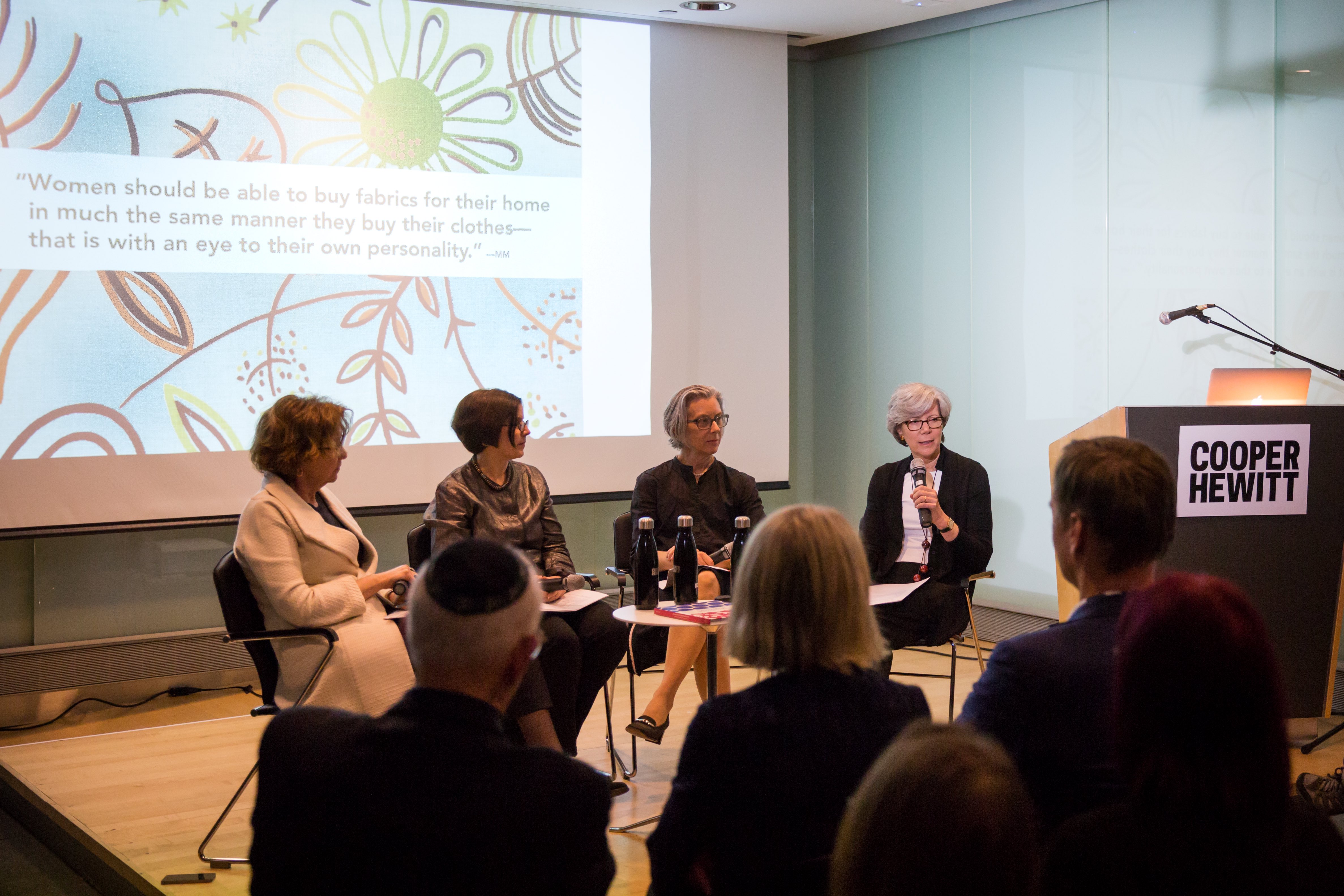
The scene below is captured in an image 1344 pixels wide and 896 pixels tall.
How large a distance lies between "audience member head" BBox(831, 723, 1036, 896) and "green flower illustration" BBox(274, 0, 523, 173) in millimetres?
4370

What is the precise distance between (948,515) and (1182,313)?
1.48 metres

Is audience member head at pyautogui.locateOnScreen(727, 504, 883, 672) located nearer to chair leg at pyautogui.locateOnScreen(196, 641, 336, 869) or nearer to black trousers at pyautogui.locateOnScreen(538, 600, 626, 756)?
chair leg at pyautogui.locateOnScreen(196, 641, 336, 869)

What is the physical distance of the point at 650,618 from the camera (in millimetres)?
3057

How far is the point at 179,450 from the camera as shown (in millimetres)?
4555

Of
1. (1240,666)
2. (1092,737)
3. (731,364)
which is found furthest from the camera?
(731,364)

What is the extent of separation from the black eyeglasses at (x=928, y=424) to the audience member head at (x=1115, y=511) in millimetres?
2437

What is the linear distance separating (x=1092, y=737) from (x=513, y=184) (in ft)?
13.5

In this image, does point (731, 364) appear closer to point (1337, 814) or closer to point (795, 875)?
point (1337, 814)

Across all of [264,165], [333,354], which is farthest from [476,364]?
[264,165]

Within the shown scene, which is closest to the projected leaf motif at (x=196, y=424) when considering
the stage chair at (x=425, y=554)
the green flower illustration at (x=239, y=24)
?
the stage chair at (x=425, y=554)

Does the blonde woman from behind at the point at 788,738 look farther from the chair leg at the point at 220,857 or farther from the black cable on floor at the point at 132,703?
the black cable on floor at the point at 132,703

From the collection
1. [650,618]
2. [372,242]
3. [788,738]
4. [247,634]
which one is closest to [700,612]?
[650,618]

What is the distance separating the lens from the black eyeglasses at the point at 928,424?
4176 mm

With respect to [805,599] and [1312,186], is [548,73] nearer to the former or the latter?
[1312,186]
